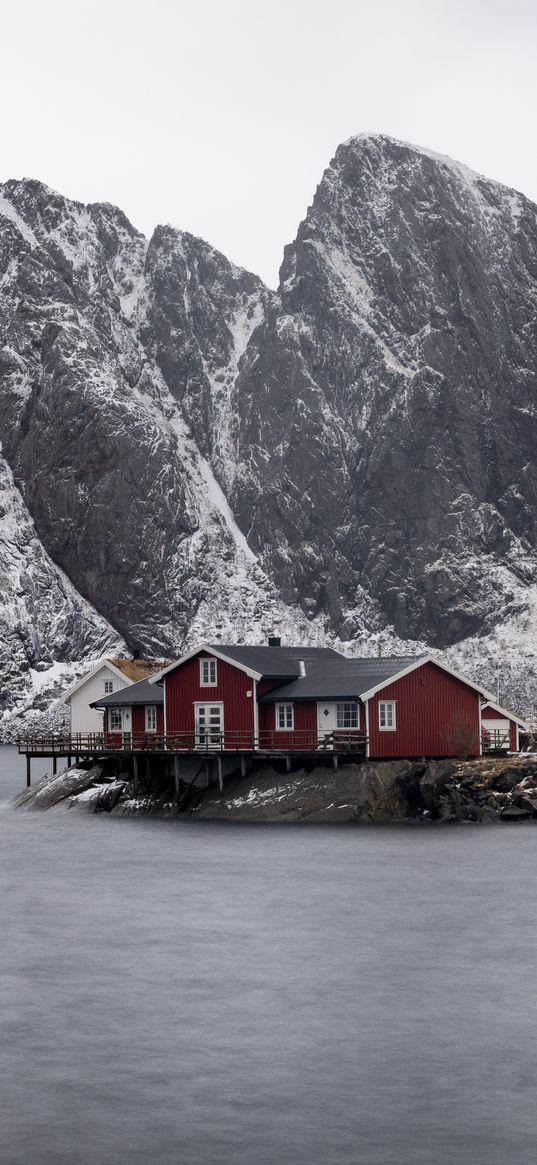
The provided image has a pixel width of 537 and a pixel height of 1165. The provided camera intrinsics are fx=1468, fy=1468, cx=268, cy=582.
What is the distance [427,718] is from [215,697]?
1061cm

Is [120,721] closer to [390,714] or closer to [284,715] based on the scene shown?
[284,715]

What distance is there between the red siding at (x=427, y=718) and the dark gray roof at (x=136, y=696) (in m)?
13.1

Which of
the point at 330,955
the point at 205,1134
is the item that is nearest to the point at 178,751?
the point at 330,955

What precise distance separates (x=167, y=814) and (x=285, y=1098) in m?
45.2

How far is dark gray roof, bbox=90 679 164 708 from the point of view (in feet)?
252

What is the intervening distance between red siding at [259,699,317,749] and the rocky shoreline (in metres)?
1.28

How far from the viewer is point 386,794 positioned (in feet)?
210

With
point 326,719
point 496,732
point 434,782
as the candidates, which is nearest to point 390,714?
point 326,719

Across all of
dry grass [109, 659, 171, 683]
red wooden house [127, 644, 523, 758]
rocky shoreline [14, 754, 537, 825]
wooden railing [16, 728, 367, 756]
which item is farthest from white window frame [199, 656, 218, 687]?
dry grass [109, 659, 171, 683]

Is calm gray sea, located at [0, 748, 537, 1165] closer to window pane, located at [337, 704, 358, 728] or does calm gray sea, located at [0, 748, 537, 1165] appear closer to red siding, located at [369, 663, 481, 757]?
red siding, located at [369, 663, 481, 757]

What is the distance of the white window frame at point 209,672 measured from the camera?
72.6 m

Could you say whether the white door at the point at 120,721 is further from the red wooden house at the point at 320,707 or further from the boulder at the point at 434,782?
the boulder at the point at 434,782

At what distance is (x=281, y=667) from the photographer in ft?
244

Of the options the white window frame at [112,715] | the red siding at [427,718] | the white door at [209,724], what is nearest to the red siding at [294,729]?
the white door at [209,724]
